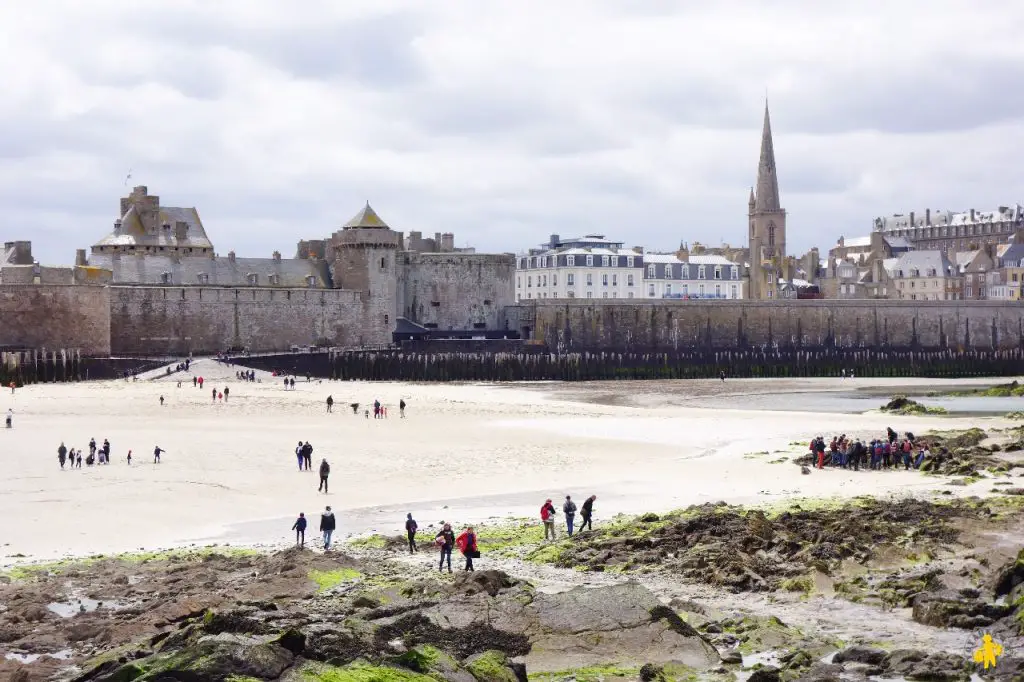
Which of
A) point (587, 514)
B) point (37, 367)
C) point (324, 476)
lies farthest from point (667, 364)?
point (587, 514)

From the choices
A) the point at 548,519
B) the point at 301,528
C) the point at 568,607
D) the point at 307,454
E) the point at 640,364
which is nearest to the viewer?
the point at 568,607

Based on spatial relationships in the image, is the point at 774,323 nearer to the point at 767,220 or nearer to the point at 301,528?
the point at 767,220

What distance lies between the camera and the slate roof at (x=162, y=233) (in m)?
66.2

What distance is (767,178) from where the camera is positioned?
330 ft

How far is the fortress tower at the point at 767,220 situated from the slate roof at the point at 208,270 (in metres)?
38.6

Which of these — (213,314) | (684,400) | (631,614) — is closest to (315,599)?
(631,614)

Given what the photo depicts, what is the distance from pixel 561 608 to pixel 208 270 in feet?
178

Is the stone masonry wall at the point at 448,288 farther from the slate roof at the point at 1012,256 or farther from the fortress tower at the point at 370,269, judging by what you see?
the slate roof at the point at 1012,256

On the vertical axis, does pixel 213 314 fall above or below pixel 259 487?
above

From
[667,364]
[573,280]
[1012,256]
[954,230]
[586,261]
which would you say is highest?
[954,230]

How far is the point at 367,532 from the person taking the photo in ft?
65.0

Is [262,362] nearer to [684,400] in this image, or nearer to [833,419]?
[684,400]

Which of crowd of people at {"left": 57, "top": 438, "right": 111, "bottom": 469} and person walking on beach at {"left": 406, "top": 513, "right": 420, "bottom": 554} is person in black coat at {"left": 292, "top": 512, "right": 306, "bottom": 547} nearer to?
person walking on beach at {"left": 406, "top": 513, "right": 420, "bottom": 554}

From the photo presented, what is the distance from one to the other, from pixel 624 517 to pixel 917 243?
112 metres
